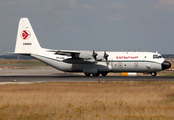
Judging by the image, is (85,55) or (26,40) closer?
(85,55)

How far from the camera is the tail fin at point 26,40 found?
44625mm

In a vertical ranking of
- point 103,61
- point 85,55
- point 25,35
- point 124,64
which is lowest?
point 124,64

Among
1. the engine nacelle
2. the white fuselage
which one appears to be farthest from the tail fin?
the engine nacelle

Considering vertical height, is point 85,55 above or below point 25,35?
below

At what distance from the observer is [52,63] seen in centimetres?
4334

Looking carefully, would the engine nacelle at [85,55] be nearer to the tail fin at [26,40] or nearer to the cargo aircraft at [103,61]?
the cargo aircraft at [103,61]

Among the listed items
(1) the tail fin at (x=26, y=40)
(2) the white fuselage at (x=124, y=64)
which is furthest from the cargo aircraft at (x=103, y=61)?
(1) the tail fin at (x=26, y=40)

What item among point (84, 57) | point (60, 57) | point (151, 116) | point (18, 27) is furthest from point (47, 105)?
point (18, 27)

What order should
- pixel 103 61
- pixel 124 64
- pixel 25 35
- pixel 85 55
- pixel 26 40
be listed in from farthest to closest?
pixel 25 35 < pixel 26 40 < pixel 103 61 < pixel 124 64 < pixel 85 55

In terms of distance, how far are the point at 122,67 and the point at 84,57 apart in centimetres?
656

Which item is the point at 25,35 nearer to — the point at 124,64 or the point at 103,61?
the point at 103,61

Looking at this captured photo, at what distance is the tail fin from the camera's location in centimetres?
4462

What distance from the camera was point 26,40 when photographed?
1763 inches

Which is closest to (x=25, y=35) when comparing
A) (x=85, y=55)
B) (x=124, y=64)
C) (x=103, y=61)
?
(x=85, y=55)
